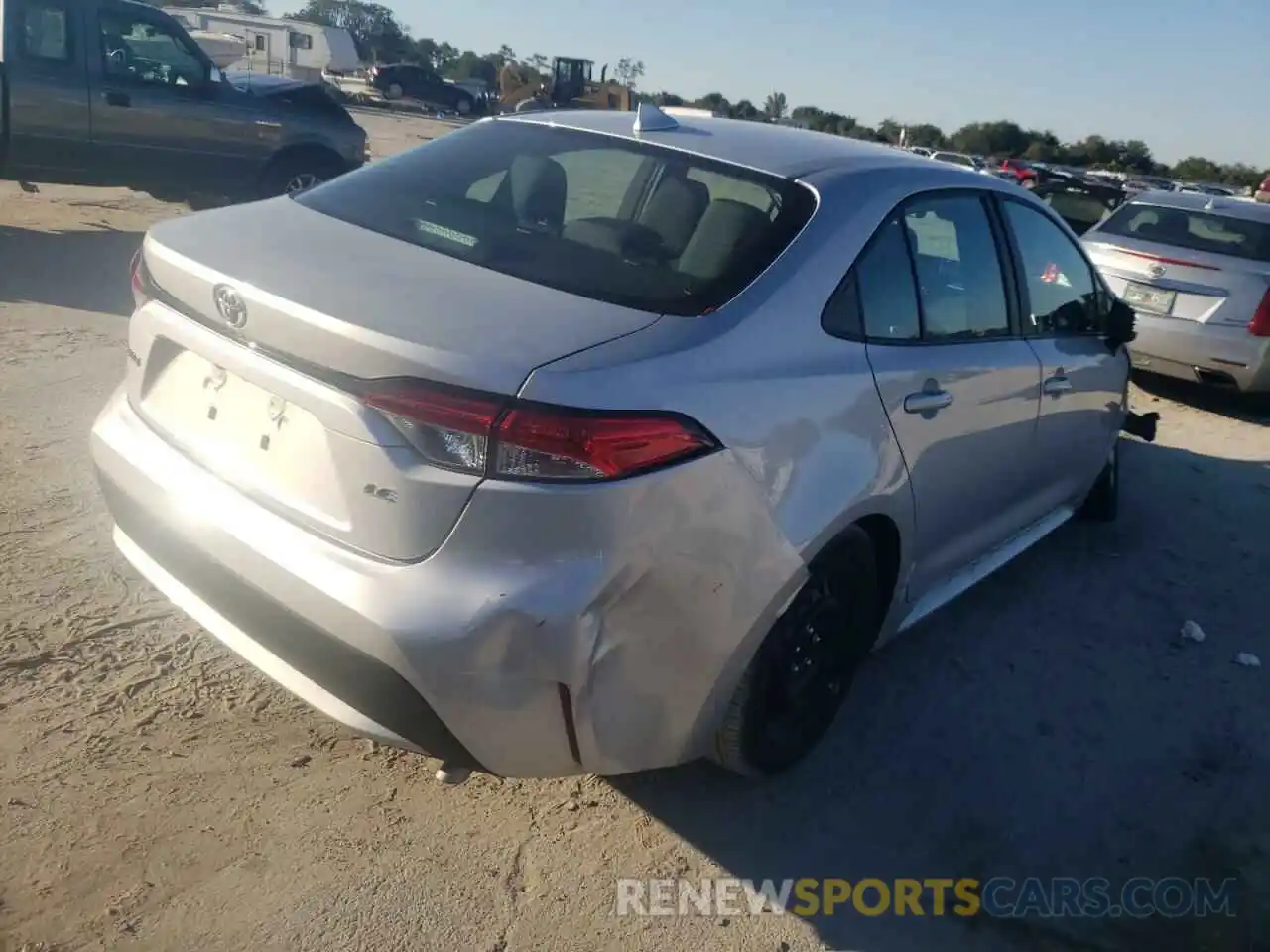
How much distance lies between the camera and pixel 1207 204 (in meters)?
8.71

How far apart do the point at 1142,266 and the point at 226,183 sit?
7777 mm

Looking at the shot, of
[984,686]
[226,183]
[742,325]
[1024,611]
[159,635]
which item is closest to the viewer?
[742,325]

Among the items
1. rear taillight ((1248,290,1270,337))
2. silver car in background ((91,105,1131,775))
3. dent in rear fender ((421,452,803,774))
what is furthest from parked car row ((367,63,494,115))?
dent in rear fender ((421,452,803,774))

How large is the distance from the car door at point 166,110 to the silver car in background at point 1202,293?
7.35m

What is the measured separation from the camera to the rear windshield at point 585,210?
2609 mm

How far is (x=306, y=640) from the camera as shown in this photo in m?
2.33

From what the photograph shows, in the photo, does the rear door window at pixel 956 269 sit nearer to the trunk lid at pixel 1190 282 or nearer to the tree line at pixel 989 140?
the trunk lid at pixel 1190 282

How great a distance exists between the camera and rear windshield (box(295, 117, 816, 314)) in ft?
8.56

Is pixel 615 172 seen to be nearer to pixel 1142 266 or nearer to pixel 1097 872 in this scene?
pixel 1097 872

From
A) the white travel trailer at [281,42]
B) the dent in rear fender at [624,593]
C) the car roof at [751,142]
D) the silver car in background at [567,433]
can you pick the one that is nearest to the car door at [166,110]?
the car roof at [751,142]

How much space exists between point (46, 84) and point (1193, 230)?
357 inches

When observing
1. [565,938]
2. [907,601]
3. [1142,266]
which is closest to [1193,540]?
[907,601]

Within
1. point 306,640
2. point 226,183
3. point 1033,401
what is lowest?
point 226,183

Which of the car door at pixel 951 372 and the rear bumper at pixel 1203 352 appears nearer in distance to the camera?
the car door at pixel 951 372
